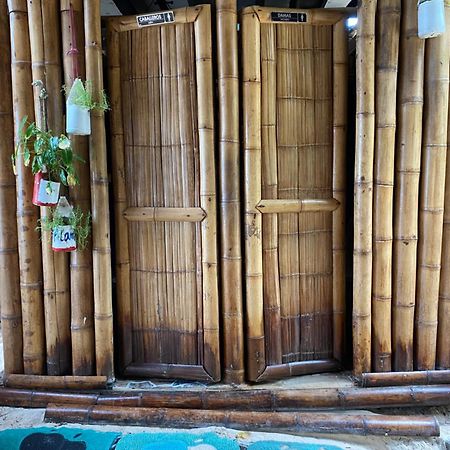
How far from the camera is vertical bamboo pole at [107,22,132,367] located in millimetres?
2461

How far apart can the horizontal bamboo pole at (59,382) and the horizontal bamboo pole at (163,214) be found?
3.54ft

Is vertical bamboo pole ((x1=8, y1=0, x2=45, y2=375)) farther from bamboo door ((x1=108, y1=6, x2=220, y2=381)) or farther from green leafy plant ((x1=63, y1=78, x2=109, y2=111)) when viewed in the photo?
bamboo door ((x1=108, y1=6, x2=220, y2=381))

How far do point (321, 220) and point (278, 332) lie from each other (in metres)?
0.84

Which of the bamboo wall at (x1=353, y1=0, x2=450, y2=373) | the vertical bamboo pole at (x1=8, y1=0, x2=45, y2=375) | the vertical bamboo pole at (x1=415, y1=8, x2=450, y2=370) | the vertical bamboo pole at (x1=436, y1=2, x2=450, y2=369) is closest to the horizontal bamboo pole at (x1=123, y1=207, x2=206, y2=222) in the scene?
the vertical bamboo pole at (x1=8, y1=0, x2=45, y2=375)

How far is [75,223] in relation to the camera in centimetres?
229

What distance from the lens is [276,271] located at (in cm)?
254

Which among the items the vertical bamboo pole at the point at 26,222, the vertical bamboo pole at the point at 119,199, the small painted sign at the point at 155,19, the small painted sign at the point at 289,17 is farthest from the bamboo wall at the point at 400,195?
the vertical bamboo pole at the point at 26,222

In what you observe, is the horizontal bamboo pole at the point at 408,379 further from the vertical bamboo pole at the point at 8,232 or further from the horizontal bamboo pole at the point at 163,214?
the vertical bamboo pole at the point at 8,232

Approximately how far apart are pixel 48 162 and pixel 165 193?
2.44ft

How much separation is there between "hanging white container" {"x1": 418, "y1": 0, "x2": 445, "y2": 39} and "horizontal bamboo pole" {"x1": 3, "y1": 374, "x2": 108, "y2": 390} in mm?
2911

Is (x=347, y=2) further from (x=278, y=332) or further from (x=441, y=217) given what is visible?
(x=278, y=332)

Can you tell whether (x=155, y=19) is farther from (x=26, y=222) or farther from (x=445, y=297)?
(x=445, y=297)

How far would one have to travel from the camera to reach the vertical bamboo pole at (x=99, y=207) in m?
2.30

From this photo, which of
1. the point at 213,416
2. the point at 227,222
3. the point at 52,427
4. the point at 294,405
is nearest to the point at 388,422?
the point at 294,405
